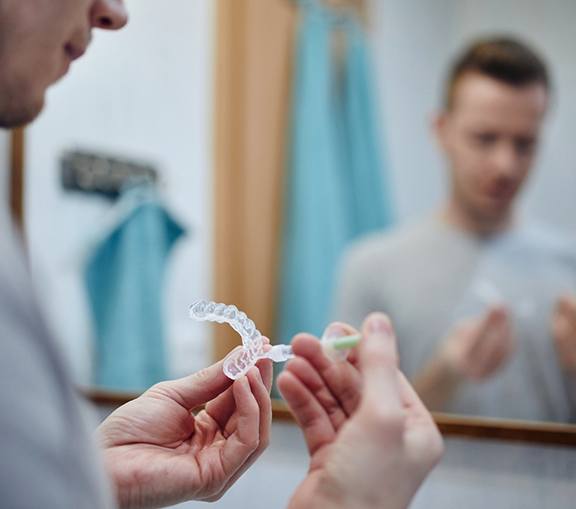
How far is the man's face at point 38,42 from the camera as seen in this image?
70 cm

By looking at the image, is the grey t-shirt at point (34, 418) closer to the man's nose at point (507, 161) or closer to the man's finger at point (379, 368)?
the man's finger at point (379, 368)

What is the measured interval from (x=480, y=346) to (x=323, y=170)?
35 cm

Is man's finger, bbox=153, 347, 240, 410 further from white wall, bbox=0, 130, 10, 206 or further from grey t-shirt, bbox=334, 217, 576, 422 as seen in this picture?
white wall, bbox=0, 130, 10, 206

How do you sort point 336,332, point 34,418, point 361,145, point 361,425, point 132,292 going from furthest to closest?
point 132,292 < point 361,145 < point 336,332 < point 361,425 < point 34,418

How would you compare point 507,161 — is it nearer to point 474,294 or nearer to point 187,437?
point 474,294

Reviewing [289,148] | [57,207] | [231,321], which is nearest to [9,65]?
[231,321]

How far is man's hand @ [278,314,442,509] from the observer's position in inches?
22.9

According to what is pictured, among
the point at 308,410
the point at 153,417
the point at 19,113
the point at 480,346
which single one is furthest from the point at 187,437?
the point at 480,346

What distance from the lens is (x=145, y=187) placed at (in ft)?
4.38

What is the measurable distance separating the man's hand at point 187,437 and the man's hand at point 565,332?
518mm

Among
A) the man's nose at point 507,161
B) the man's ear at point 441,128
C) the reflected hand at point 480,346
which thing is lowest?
the reflected hand at point 480,346

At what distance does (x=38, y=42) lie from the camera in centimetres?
73

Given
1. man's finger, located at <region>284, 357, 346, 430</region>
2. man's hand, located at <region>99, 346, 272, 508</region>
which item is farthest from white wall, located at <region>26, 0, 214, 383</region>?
man's finger, located at <region>284, 357, 346, 430</region>

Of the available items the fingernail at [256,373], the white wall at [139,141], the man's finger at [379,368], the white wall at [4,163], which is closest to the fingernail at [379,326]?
the man's finger at [379,368]
